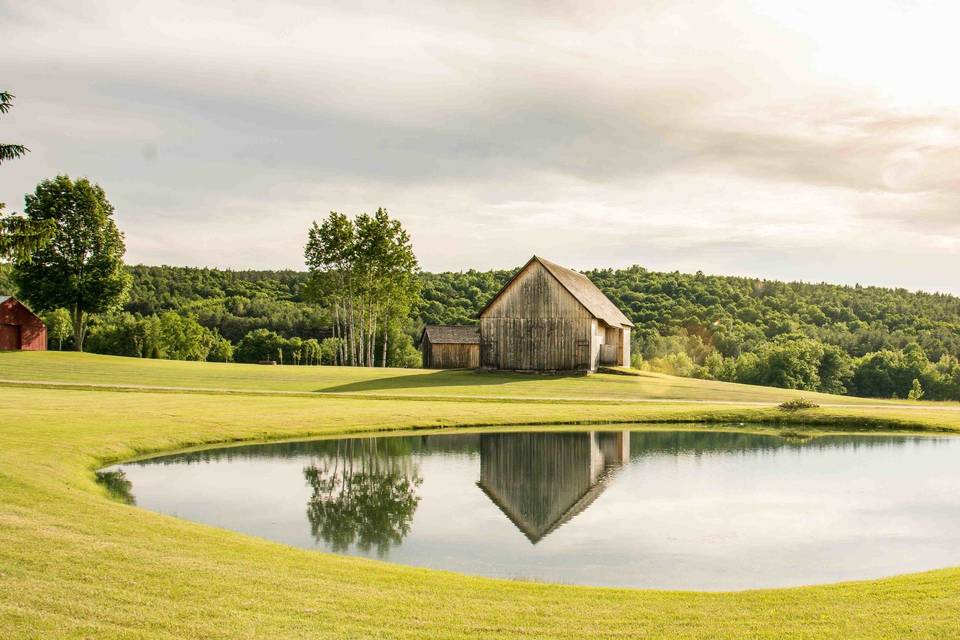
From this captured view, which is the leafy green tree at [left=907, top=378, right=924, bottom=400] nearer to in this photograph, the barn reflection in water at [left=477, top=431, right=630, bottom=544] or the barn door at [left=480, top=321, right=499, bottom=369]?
the barn door at [left=480, top=321, right=499, bottom=369]

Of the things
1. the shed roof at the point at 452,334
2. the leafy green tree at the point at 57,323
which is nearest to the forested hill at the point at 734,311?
the shed roof at the point at 452,334

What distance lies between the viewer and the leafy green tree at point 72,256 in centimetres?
6278

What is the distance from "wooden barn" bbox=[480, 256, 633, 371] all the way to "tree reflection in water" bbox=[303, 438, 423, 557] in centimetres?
2970

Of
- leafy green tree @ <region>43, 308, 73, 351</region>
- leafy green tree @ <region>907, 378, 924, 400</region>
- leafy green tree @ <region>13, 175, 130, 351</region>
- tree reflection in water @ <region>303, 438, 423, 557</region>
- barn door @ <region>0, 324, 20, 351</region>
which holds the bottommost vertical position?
leafy green tree @ <region>907, 378, 924, 400</region>

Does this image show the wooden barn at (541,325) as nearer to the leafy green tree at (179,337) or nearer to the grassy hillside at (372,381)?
the grassy hillside at (372,381)

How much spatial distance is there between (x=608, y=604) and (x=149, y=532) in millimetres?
7864

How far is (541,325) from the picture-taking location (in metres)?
59.0

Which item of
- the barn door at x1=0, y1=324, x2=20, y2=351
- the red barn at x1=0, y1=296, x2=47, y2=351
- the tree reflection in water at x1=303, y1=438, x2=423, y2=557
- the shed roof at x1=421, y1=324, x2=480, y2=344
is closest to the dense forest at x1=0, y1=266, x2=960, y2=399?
the shed roof at x1=421, y1=324, x2=480, y2=344

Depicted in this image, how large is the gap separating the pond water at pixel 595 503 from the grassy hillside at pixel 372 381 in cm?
1721

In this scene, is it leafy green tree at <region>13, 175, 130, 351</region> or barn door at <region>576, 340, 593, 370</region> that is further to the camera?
leafy green tree at <region>13, 175, 130, 351</region>

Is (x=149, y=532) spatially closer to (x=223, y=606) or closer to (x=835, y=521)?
(x=223, y=606)

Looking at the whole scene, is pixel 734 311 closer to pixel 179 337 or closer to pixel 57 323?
pixel 179 337

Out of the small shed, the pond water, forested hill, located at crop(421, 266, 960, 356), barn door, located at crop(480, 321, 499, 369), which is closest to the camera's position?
the pond water

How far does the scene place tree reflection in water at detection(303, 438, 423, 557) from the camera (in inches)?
635
